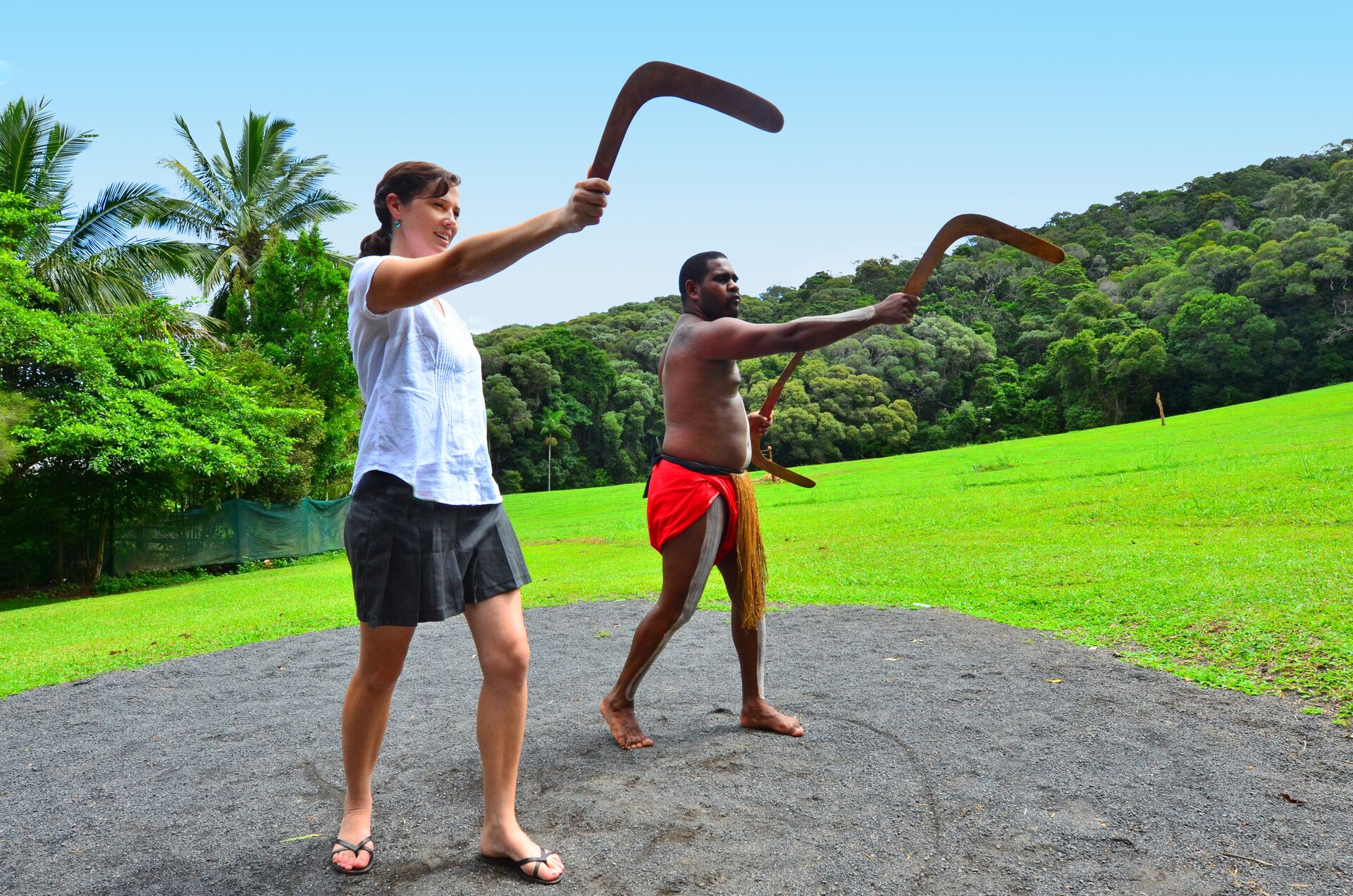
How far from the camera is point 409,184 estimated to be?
2.85m

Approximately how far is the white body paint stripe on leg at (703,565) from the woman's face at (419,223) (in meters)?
1.76

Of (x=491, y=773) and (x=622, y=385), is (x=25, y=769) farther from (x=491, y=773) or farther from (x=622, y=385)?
(x=622, y=385)

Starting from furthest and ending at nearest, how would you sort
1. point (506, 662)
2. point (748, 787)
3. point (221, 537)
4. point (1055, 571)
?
1. point (221, 537)
2. point (1055, 571)
3. point (748, 787)
4. point (506, 662)

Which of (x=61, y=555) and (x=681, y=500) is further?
(x=61, y=555)

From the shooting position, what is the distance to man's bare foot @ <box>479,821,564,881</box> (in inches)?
104

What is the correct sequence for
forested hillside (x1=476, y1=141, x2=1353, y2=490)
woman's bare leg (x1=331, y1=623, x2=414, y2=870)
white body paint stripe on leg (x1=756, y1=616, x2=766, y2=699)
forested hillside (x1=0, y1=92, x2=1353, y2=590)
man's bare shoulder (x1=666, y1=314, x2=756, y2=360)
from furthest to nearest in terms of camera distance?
forested hillside (x1=476, y1=141, x2=1353, y2=490) < forested hillside (x1=0, y1=92, x2=1353, y2=590) < white body paint stripe on leg (x1=756, y1=616, x2=766, y2=699) < man's bare shoulder (x1=666, y1=314, x2=756, y2=360) < woman's bare leg (x1=331, y1=623, x2=414, y2=870)

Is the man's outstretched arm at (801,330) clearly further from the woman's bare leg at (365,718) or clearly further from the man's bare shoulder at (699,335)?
the woman's bare leg at (365,718)

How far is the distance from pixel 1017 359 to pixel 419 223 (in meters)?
61.2

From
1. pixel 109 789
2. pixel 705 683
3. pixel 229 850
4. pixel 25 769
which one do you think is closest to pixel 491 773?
pixel 229 850

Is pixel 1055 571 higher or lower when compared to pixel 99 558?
Result: lower

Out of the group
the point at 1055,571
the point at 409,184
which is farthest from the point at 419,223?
the point at 1055,571

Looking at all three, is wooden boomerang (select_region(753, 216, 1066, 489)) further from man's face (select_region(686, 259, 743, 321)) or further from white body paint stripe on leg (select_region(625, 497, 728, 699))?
white body paint stripe on leg (select_region(625, 497, 728, 699))

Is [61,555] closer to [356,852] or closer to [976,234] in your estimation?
[356,852]

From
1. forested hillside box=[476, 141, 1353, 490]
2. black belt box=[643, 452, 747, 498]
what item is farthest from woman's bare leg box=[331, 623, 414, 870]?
forested hillside box=[476, 141, 1353, 490]
